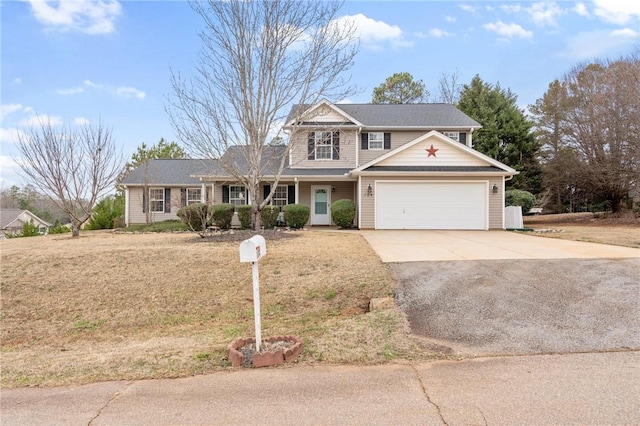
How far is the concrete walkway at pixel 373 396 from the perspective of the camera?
9.57ft

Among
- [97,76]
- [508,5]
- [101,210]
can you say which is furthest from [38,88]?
[508,5]

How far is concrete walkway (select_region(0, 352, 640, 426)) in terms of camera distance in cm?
292

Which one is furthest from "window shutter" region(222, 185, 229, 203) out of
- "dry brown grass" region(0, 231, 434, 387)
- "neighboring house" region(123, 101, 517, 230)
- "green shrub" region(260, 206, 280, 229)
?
"dry brown grass" region(0, 231, 434, 387)

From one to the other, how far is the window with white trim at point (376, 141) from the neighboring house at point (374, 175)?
0.05 meters

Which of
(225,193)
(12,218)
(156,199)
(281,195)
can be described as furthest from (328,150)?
(12,218)

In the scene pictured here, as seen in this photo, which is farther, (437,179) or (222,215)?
Result: (437,179)

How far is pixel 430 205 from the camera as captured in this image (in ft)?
55.0

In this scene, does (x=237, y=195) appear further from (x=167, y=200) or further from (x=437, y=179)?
(x=437, y=179)

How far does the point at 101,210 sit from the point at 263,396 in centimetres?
2342

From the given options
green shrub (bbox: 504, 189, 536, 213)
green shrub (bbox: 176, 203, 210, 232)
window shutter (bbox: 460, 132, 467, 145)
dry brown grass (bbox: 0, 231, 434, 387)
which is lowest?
dry brown grass (bbox: 0, 231, 434, 387)

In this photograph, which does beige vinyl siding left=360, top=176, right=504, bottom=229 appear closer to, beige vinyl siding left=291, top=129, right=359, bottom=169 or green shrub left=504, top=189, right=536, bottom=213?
beige vinyl siding left=291, top=129, right=359, bottom=169

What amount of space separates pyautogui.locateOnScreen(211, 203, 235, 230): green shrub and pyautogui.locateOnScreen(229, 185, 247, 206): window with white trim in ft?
8.72

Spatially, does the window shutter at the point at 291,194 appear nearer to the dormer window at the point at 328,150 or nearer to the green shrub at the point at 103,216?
the dormer window at the point at 328,150

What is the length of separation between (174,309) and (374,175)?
36.8ft
